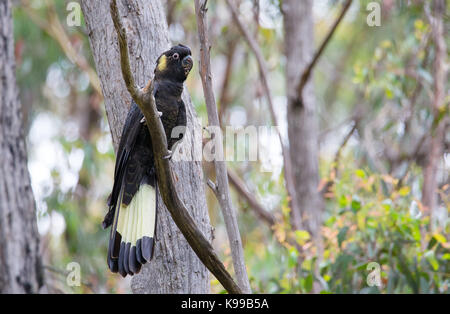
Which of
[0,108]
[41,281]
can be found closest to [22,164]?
[0,108]

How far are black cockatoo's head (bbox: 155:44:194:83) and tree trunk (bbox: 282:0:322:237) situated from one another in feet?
6.66

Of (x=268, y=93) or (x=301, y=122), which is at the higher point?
(x=268, y=93)

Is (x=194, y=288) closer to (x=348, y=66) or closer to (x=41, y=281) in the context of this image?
(x=41, y=281)

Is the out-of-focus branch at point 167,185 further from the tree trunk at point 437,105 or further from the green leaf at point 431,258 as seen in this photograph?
the tree trunk at point 437,105

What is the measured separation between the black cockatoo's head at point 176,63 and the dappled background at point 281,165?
3.82ft

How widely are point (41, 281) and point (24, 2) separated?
333 centimetres

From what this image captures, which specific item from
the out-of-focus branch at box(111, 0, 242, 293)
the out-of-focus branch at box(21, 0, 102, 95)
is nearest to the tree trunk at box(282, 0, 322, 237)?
the out-of-focus branch at box(21, 0, 102, 95)

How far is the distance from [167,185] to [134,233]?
325mm

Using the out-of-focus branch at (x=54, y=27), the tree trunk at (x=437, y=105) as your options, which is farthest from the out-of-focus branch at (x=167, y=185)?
the out-of-focus branch at (x=54, y=27)

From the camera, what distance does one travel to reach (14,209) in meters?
3.33

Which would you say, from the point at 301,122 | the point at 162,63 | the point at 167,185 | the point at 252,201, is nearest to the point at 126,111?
the point at 162,63

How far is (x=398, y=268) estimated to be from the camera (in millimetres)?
3148

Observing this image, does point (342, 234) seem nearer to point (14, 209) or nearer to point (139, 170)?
point (139, 170)

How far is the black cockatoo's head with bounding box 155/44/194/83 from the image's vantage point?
7.28 feet
